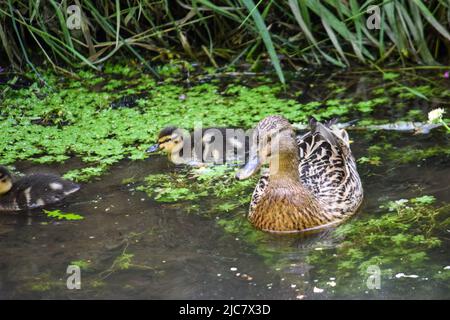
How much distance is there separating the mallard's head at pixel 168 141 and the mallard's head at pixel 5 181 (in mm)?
880

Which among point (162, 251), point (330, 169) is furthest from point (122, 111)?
point (162, 251)

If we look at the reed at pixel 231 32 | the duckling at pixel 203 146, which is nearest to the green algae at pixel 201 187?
the duckling at pixel 203 146

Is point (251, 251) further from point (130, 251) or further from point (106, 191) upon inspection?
point (106, 191)

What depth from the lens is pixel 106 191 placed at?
16.0ft

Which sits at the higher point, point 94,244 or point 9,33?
point 9,33

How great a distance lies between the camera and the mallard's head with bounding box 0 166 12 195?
16.0 feet

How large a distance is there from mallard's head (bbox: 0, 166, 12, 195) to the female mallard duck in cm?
137

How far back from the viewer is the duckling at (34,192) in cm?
478

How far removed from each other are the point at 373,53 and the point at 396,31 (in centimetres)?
34

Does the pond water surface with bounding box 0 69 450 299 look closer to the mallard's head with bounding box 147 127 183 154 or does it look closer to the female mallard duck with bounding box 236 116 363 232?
the female mallard duck with bounding box 236 116 363 232

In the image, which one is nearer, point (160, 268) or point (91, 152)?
point (160, 268)

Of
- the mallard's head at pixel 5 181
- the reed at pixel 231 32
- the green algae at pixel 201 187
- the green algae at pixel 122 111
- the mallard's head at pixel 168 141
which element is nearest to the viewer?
the green algae at pixel 201 187

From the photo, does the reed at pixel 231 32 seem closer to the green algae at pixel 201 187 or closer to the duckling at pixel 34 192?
the green algae at pixel 201 187
